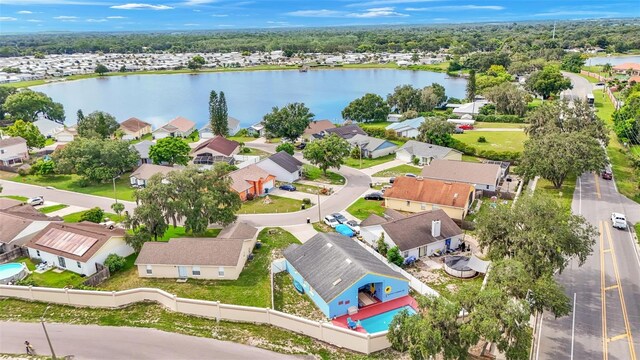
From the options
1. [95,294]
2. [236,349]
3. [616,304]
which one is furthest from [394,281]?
[95,294]

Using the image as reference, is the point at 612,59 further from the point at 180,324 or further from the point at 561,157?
the point at 180,324

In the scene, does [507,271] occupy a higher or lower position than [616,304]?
higher

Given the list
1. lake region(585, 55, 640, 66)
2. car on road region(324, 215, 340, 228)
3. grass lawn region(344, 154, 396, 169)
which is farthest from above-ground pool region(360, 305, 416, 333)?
lake region(585, 55, 640, 66)

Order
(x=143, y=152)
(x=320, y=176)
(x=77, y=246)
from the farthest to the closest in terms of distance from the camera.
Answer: (x=143, y=152), (x=320, y=176), (x=77, y=246)

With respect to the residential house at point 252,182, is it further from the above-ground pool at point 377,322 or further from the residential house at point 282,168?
the above-ground pool at point 377,322

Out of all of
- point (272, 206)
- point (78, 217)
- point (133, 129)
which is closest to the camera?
point (78, 217)

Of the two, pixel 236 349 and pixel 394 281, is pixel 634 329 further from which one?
pixel 236 349

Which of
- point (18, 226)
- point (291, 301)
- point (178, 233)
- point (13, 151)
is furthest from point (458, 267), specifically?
point (13, 151)
